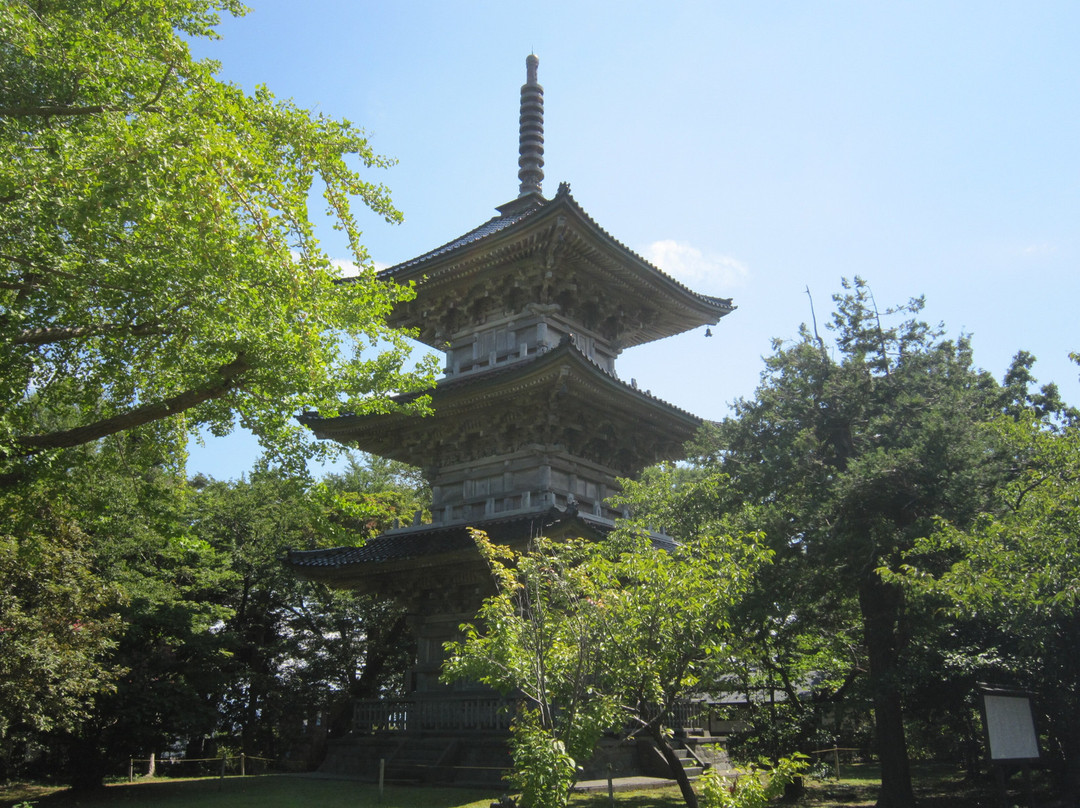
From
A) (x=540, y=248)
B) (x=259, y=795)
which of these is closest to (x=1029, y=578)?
(x=540, y=248)

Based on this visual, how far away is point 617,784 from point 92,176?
1241 cm

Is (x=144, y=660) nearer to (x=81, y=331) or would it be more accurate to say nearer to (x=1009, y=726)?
(x=81, y=331)

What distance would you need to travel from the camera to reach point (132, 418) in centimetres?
989

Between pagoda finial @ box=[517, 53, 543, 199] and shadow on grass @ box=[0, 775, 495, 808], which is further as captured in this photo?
pagoda finial @ box=[517, 53, 543, 199]

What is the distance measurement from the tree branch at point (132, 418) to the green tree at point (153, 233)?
2 cm

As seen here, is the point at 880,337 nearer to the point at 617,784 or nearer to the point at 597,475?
the point at 597,475

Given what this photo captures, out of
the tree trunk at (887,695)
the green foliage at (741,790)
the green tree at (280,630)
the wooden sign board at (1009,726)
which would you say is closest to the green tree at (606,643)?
the green foliage at (741,790)

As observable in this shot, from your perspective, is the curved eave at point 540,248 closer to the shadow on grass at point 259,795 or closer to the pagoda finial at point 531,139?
the pagoda finial at point 531,139

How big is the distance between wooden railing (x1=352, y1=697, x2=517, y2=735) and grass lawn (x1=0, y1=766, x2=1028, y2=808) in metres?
1.53

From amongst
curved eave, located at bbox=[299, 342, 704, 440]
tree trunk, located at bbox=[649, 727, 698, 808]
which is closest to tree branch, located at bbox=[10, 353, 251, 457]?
tree trunk, located at bbox=[649, 727, 698, 808]

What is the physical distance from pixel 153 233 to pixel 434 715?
11.5m

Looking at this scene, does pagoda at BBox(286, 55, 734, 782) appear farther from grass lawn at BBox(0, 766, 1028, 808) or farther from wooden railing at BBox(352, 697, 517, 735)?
grass lawn at BBox(0, 766, 1028, 808)

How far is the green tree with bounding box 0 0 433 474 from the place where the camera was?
8734 mm

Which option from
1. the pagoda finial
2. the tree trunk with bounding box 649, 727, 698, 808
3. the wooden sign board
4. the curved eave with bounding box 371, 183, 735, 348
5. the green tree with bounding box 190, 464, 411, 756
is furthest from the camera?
the green tree with bounding box 190, 464, 411, 756
